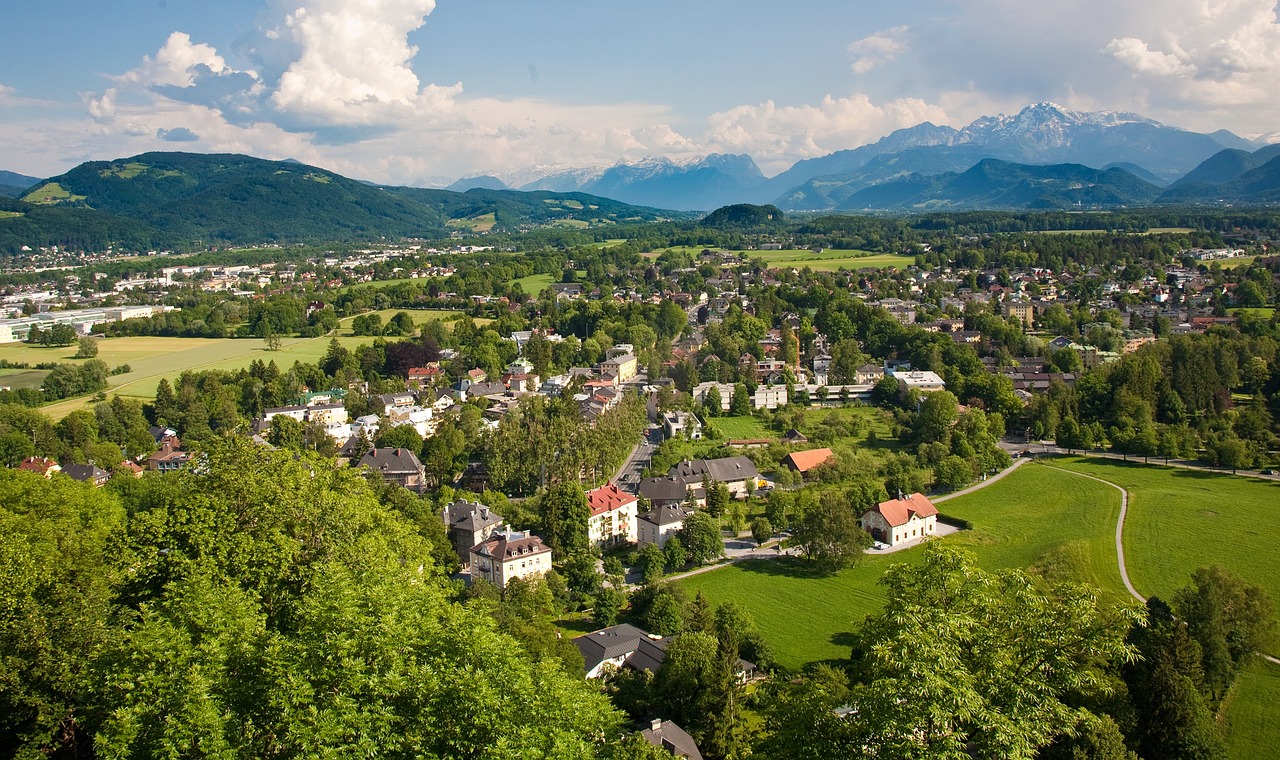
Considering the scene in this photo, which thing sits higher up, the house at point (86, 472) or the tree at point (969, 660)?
the tree at point (969, 660)

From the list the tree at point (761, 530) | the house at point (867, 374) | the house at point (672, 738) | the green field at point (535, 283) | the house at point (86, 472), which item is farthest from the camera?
the green field at point (535, 283)

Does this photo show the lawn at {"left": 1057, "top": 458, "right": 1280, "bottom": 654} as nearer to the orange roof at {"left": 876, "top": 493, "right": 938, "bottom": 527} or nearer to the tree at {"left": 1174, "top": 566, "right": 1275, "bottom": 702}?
the tree at {"left": 1174, "top": 566, "right": 1275, "bottom": 702}

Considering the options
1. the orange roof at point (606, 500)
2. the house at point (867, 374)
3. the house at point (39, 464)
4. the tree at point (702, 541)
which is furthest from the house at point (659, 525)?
the house at point (867, 374)

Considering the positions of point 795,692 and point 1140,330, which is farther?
point 1140,330

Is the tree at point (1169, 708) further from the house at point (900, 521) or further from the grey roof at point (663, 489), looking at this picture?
the grey roof at point (663, 489)

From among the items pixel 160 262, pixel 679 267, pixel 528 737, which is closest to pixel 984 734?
pixel 528 737

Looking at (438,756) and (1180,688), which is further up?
(438,756)

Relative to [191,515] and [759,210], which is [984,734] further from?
[759,210]
